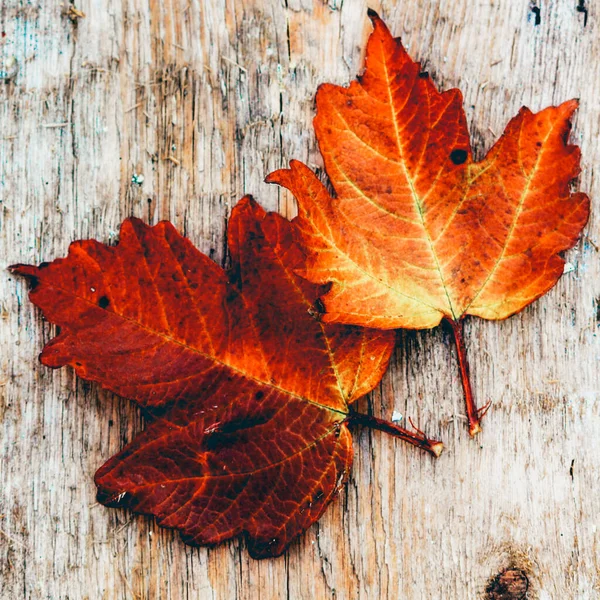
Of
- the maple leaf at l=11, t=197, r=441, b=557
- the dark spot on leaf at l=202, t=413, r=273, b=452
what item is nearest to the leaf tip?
the maple leaf at l=11, t=197, r=441, b=557

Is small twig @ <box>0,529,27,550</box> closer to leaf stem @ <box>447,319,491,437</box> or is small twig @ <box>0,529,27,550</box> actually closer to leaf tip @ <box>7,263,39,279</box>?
leaf tip @ <box>7,263,39,279</box>

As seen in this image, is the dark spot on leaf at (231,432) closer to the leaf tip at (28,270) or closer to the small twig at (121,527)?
the small twig at (121,527)

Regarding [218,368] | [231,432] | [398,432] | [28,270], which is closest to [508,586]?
[398,432]

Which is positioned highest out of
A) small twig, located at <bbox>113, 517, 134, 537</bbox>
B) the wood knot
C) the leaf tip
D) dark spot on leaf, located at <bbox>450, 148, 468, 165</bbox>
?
dark spot on leaf, located at <bbox>450, 148, 468, 165</bbox>

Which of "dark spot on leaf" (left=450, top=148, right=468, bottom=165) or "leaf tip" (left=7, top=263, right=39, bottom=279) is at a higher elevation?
"dark spot on leaf" (left=450, top=148, right=468, bottom=165)

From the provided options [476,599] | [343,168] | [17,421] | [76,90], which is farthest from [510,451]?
[76,90]

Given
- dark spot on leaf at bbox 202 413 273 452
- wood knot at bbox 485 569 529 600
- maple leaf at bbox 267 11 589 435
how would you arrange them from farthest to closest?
wood knot at bbox 485 569 529 600 < dark spot on leaf at bbox 202 413 273 452 < maple leaf at bbox 267 11 589 435

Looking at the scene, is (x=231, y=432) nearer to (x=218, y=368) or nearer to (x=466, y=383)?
(x=218, y=368)
